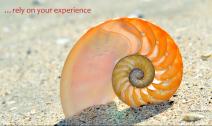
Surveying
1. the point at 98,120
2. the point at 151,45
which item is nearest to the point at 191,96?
the point at 151,45

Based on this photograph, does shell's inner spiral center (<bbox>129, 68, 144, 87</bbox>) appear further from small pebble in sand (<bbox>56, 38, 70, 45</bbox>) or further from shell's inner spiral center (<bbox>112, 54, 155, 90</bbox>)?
small pebble in sand (<bbox>56, 38, 70, 45</bbox>)

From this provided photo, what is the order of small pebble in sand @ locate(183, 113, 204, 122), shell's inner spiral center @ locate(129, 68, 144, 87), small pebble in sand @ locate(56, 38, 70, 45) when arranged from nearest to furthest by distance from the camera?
small pebble in sand @ locate(183, 113, 204, 122), shell's inner spiral center @ locate(129, 68, 144, 87), small pebble in sand @ locate(56, 38, 70, 45)

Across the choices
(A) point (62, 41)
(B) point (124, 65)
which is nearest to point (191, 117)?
(B) point (124, 65)

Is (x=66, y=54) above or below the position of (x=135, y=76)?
above

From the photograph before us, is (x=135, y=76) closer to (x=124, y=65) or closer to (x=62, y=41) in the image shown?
(x=124, y=65)

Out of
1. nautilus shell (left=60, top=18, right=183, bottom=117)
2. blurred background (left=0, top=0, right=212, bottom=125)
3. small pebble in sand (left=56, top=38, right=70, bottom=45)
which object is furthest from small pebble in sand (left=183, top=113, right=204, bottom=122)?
small pebble in sand (left=56, top=38, right=70, bottom=45)

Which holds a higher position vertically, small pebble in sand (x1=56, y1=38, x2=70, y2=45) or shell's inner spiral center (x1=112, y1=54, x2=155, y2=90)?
small pebble in sand (x1=56, y1=38, x2=70, y2=45)
